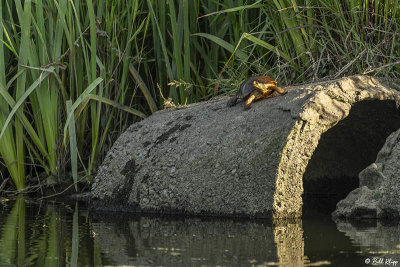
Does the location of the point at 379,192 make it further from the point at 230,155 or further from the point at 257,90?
the point at 257,90

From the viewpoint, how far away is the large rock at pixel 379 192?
402 centimetres

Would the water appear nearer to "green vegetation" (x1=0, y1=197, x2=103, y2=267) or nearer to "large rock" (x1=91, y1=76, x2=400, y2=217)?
"green vegetation" (x1=0, y1=197, x2=103, y2=267)

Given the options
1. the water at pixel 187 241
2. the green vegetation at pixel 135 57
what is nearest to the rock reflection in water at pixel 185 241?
A: the water at pixel 187 241

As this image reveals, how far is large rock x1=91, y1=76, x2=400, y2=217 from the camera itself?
13.0ft

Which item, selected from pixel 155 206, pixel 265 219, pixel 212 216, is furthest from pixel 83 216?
pixel 265 219

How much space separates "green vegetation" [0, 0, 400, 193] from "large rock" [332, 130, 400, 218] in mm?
740

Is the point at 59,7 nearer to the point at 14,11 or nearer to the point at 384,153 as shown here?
the point at 14,11

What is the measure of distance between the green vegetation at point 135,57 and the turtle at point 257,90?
47 cm

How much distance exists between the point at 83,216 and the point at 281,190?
45.4 inches

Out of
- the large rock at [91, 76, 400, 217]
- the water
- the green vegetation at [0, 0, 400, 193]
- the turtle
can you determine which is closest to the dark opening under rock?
the green vegetation at [0, 0, 400, 193]

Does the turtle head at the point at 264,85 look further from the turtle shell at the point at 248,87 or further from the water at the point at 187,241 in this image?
the water at the point at 187,241

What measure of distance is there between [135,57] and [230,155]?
4.74 ft

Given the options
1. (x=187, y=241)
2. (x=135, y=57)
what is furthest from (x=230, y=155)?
(x=135, y=57)

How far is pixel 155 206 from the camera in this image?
14.0 feet
